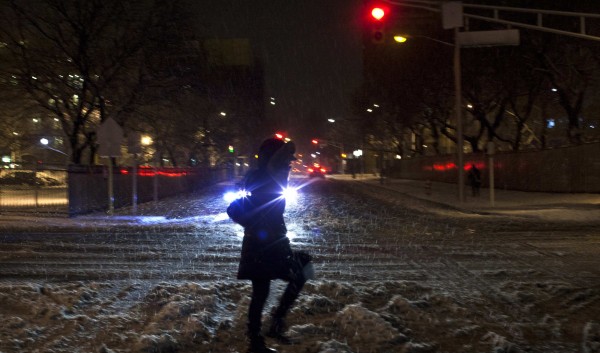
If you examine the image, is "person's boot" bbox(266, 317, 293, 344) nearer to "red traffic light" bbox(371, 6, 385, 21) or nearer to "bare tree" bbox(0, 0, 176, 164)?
"red traffic light" bbox(371, 6, 385, 21)

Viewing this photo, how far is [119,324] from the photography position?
236 inches

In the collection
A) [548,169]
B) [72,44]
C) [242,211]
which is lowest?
[242,211]

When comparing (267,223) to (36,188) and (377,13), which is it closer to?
(377,13)

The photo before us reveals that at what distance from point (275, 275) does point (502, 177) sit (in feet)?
117

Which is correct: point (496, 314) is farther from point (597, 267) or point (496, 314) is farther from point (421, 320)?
point (597, 267)

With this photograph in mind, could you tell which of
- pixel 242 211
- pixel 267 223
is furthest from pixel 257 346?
pixel 242 211

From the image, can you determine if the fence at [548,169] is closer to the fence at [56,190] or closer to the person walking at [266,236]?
the fence at [56,190]

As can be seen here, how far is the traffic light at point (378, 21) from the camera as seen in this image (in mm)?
15406

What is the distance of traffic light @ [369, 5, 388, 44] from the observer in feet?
50.5

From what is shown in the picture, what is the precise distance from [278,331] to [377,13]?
11.7 meters

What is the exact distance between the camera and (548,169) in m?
31.5

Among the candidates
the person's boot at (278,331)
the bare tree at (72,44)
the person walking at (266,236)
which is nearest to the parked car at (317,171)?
the bare tree at (72,44)

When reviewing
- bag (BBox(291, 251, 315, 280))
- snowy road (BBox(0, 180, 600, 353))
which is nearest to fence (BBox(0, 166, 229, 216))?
snowy road (BBox(0, 180, 600, 353))

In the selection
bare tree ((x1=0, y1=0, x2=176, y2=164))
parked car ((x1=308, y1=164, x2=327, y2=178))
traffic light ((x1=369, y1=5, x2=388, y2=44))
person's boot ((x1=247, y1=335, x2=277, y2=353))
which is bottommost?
person's boot ((x1=247, y1=335, x2=277, y2=353))
